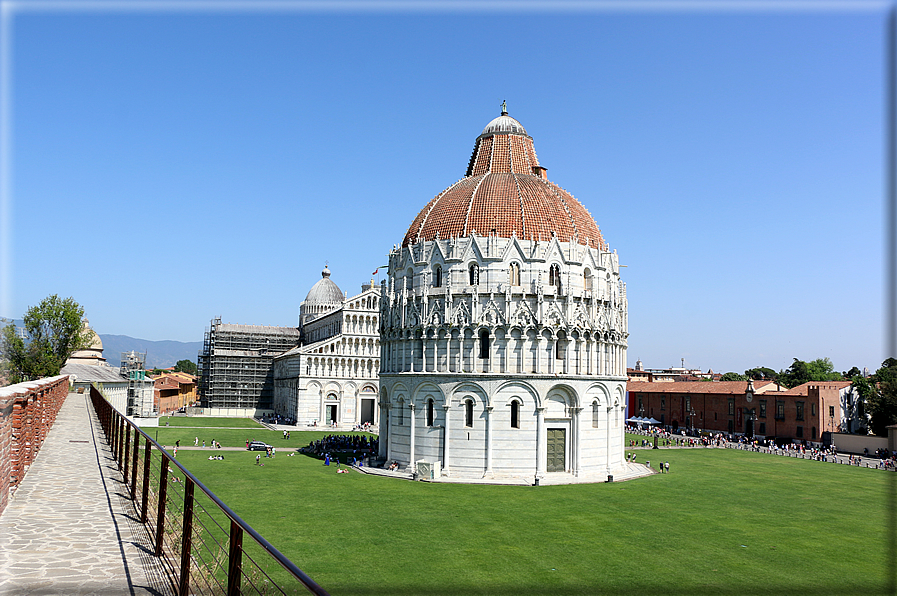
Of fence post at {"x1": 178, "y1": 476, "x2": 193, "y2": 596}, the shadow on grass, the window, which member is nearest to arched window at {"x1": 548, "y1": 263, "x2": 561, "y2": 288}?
the window

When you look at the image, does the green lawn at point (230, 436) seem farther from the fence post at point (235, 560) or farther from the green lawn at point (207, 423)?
the fence post at point (235, 560)

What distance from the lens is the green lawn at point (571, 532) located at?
2267cm

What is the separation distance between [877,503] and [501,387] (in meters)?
23.9

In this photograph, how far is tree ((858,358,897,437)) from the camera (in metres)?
68.2

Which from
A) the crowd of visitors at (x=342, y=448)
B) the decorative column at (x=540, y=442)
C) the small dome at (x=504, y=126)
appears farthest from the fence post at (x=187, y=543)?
the small dome at (x=504, y=126)

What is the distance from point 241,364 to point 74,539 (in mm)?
107103

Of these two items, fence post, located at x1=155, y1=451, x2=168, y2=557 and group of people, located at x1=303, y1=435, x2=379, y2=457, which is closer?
fence post, located at x1=155, y1=451, x2=168, y2=557

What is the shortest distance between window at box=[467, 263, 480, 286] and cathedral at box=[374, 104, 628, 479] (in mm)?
75

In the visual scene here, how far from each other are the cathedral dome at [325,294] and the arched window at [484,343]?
252ft

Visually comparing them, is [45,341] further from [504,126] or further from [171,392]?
[171,392]

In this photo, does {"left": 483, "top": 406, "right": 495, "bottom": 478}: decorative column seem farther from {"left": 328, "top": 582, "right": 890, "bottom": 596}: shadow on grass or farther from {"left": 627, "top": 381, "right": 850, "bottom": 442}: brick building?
{"left": 627, "top": 381, "right": 850, "bottom": 442}: brick building

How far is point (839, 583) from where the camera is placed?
23.0 metres

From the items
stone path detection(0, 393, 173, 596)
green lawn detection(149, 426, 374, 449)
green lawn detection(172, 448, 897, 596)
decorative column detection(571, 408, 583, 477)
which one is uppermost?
stone path detection(0, 393, 173, 596)

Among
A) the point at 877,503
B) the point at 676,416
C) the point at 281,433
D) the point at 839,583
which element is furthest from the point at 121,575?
the point at 676,416
